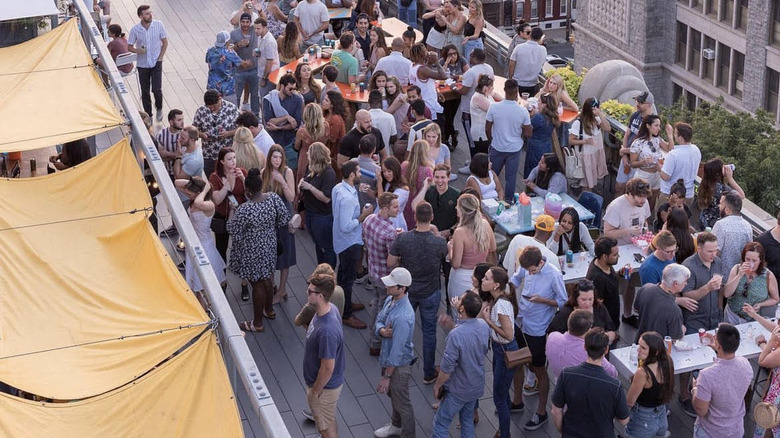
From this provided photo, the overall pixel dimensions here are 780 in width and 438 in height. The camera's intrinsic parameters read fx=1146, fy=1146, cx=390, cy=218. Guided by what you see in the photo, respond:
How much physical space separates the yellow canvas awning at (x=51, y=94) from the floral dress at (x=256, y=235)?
4.90 feet

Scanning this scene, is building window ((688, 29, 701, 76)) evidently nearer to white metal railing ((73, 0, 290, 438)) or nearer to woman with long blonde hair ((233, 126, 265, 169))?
woman with long blonde hair ((233, 126, 265, 169))

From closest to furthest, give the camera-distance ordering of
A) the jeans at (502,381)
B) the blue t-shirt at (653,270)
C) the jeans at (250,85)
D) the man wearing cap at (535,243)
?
the jeans at (502,381)
the blue t-shirt at (653,270)
the man wearing cap at (535,243)
the jeans at (250,85)

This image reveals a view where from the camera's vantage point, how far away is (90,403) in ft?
22.0

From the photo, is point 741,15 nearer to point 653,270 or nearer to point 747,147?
point 747,147

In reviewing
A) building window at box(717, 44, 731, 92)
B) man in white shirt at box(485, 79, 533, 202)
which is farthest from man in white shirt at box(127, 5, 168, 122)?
building window at box(717, 44, 731, 92)

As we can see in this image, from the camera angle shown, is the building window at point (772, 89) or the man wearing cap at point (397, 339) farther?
the building window at point (772, 89)

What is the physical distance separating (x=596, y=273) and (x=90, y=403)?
195 inches

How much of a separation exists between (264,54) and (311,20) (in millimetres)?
2424

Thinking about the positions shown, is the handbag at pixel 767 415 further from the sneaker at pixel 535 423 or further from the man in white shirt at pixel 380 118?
the man in white shirt at pixel 380 118

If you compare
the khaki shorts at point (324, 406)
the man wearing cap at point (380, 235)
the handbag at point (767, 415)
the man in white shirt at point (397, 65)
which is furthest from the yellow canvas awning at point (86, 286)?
the man in white shirt at point (397, 65)

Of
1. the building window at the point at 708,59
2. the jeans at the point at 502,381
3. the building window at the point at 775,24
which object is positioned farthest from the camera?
the building window at the point at 708,59

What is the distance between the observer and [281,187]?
38.8 feet

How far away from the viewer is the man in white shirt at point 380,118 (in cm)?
1349

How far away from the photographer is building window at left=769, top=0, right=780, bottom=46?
4847cm
